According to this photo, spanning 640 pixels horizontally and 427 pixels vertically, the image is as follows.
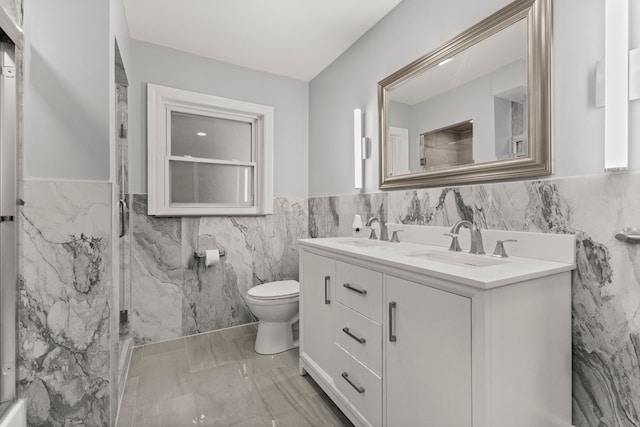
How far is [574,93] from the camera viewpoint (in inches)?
45.3

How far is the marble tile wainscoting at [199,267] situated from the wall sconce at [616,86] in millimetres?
2298

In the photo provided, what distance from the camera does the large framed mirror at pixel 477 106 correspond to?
49.3 inches

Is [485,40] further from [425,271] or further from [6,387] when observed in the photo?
[6,387]

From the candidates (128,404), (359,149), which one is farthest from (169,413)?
(359,149)

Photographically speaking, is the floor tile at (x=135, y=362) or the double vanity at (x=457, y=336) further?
the floor tile at (x=135, y=362)

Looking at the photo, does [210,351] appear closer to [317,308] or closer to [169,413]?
[169,413]

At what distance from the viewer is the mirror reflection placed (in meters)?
1.34

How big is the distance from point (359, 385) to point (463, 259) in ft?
2.45

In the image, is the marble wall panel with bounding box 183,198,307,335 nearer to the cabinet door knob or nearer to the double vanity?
the double vanity

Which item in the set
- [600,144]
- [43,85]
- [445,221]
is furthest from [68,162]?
[600,144]

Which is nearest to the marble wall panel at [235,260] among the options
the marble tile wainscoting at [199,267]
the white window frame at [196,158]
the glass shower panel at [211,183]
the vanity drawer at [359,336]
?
the marble tile wainscoting at [199,267]

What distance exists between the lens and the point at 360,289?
1.34 meters

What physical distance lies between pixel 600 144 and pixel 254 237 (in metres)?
2.36

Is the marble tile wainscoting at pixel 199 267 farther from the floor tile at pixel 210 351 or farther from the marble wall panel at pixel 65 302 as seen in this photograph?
the marble wall panel at pixel 65 302
